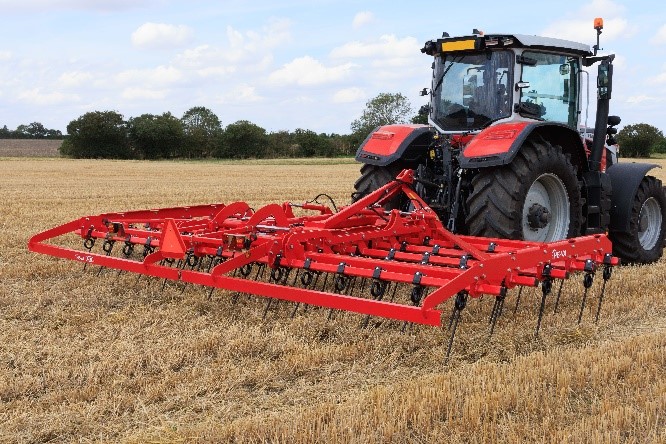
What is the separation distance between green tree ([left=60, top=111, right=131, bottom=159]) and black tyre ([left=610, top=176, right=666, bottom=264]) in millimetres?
→ 45913

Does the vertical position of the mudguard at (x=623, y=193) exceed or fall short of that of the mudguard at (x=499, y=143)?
it falls short

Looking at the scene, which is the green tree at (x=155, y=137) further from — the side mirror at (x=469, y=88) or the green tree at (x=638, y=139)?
the side mirror at (x=469, y=88)

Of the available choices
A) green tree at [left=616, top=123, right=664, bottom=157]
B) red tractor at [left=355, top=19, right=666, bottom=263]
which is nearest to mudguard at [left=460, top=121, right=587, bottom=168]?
red tractor at [left=355, top=19, right=666, bottom=263]

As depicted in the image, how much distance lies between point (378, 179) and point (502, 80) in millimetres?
1377

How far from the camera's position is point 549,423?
293 cm

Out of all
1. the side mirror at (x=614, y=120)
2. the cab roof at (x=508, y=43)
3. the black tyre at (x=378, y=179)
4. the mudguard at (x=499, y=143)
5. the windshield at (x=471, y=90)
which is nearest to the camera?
the mudguard at (x=499, y=143)

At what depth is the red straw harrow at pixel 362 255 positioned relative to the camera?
392cm

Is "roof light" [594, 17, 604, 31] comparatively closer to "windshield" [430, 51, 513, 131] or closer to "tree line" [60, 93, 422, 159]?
"windshield" [430, 51, 513, 131]

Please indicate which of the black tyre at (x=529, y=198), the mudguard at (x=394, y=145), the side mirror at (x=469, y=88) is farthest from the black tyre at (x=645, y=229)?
the mudguard at (x=394, y=145)

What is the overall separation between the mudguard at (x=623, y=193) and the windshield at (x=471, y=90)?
1.60 metres

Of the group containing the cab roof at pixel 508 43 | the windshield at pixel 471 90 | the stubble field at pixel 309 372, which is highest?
the cab roof at pixel 508 43

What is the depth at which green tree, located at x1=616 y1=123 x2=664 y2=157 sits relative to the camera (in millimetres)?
44562

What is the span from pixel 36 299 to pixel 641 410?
407cm

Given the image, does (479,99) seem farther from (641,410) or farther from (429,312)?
(641,410)
